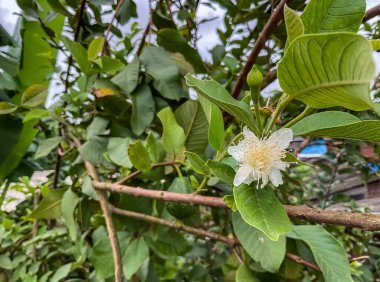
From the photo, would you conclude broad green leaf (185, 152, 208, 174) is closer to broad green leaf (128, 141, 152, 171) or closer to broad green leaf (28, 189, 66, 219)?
broad green leaf (128, 141, 152, 171)

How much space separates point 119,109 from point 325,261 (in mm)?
484

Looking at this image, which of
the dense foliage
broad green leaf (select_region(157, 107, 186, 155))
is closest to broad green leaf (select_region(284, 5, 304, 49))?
the dense foliage

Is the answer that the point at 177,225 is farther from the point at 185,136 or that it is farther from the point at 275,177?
the point at 275,177

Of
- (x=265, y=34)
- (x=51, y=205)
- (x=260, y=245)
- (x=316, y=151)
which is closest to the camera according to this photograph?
(x=260, y=245)

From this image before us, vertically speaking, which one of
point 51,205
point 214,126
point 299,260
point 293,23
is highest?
point 293,23

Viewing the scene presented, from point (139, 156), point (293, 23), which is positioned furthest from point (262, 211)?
point (139, 156)

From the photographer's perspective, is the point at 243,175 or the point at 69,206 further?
the point at 69,206

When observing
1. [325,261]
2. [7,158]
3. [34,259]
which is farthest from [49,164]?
[325,261]

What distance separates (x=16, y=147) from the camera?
978 mm

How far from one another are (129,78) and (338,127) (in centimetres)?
48

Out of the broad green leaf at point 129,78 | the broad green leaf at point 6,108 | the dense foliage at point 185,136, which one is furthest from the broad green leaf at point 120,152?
the broad green leaf at point 6,108

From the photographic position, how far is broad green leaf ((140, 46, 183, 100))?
0.68m

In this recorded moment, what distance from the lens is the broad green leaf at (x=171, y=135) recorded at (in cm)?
49

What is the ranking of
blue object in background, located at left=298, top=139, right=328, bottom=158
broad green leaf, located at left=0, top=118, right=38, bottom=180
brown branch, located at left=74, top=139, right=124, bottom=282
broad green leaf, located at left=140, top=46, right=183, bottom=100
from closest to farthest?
brown branch, located at left=74, top=139, right=124, bottom=282 < broad green leaf, located at left=140, top=46, right=183, bottom=100 < broad green leaf, located at left=0, top=118, right=38, bottom=180 < blue object in background, located at left=298, top=139, right=328, bottom=158
